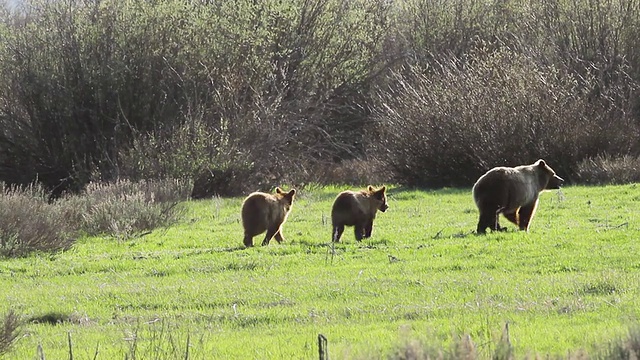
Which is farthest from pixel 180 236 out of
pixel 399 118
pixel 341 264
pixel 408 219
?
pixel 399 118

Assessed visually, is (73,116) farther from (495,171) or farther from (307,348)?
(307,348)

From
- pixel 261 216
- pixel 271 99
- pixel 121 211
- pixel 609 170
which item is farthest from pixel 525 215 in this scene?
pixel 271 99

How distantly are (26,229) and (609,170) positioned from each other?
60.9 ft

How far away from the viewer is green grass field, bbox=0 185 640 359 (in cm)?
1088

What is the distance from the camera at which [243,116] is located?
3841 centimetres

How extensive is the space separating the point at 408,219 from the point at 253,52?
17183 millimetres

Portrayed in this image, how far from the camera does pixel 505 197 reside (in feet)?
64.6

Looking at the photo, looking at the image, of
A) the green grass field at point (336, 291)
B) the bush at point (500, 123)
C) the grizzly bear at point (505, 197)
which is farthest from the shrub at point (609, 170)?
the grizzly bear at point (505, 197)

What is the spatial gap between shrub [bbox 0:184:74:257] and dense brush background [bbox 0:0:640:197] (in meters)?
10.8

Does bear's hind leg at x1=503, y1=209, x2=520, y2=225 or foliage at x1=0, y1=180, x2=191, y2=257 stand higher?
bear's hind leg at x1=503, y1=209, x2=520, y2=225

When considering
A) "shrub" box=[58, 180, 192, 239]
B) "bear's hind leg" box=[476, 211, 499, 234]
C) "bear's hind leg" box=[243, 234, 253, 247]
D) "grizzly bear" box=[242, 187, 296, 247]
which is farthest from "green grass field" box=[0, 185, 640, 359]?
"shrub" box=[58, 180, 192, 239]

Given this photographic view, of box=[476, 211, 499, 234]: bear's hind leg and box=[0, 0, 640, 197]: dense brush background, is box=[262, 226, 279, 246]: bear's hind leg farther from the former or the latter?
box=[0, 0, 640, 197]: dense brush background

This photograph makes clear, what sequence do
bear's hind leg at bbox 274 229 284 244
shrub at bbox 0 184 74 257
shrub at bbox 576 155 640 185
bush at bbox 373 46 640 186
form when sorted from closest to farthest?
bear's hind leg at bbox 274 229 284 244 → shrub at bbox 0 184 74 257 → shrub at bbox 576 155 640 185 → bush at bbox 373 46 640 186

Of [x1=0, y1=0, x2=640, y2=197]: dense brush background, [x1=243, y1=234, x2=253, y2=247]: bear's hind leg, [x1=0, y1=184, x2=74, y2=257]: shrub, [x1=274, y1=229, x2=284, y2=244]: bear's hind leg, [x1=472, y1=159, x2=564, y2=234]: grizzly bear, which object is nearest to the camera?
[x1=472, y1=159, x2=564, y2=234]: grizzly bear
